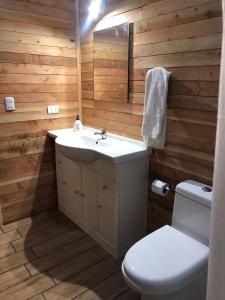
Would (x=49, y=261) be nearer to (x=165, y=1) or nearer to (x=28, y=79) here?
(x=28, y=79)

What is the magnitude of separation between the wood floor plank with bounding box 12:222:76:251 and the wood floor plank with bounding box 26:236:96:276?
21cm

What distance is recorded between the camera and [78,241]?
229 cm

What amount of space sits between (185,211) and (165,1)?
1409mm

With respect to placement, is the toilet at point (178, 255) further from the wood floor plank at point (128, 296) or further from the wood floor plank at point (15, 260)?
the wood floor plank at point (15, 260)

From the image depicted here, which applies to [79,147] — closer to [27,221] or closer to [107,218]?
[107,218]

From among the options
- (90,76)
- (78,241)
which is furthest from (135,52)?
(78,241)

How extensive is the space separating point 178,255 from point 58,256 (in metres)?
1.11

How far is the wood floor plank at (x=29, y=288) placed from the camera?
1.73 m

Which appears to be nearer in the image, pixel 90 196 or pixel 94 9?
pixel 90 196

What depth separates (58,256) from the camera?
2107 mm

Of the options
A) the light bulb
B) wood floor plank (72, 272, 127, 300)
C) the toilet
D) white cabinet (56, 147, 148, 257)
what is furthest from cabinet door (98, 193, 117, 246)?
the light bulb

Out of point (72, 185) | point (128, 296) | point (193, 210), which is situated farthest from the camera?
point (72, 185)

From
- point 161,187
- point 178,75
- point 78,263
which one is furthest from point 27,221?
point 178,75

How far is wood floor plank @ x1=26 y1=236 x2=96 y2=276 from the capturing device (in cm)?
199
